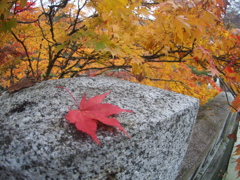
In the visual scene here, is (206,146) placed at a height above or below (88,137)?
below

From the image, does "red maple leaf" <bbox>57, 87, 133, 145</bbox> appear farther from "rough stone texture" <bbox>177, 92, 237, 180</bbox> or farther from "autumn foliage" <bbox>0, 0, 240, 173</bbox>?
"rough stone texture" <bbox>177, 92, 237, 180</bbox>

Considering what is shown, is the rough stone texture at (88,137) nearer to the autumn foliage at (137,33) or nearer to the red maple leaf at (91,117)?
the red maple leaf at (91,117)

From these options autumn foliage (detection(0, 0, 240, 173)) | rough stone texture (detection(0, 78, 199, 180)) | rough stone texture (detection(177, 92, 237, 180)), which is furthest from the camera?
rough stone texture (detection(177, 92, 237, 180))

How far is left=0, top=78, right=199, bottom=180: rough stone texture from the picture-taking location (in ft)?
2.26

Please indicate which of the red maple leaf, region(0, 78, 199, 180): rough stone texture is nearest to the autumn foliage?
region(0, 78, 199, 180): rough stone texture

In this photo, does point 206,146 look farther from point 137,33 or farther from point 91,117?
point 91,117

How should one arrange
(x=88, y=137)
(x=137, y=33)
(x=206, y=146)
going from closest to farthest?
(x=88, y=137) < (x=137, y=33) < (x=206, y=146)

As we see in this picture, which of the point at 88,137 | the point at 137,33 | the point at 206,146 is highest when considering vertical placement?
the point at 137,33

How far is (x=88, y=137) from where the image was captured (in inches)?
29.4

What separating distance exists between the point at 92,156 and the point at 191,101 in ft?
2.84

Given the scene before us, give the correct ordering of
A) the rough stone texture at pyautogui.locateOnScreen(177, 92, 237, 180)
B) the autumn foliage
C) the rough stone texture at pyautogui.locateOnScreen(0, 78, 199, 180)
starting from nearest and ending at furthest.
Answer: the rough stone texture at pyautogui.locateOnScreen(0, 78, 199, 180) < the autumn foliage < the rough stone texture at pyautogui.locateOnScreen(177, 92, 237, 180)

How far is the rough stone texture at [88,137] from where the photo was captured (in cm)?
69

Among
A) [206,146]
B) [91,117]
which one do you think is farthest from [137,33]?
[206,146]

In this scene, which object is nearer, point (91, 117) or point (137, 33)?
point (91, 117)
